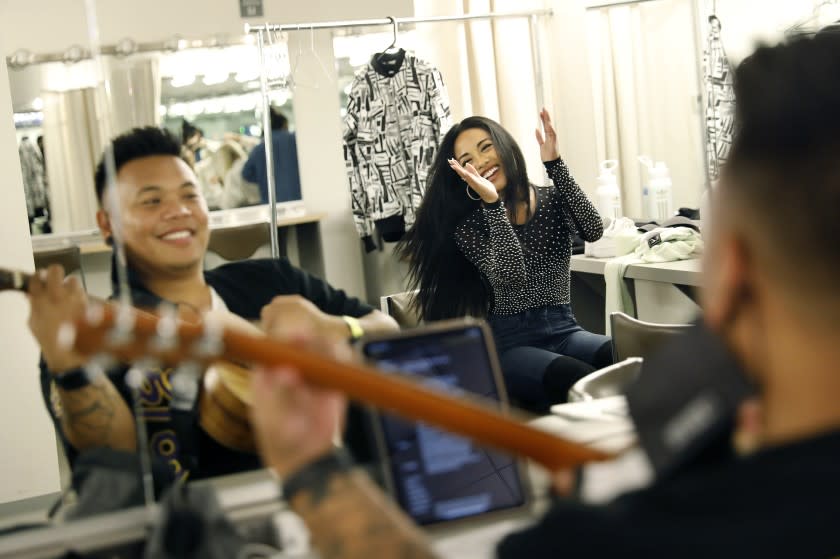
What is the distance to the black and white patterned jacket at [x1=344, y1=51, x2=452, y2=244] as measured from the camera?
1.39m

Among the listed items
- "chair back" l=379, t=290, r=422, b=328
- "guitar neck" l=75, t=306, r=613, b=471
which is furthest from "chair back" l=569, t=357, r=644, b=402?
"guitar neck" l=75, t=306, r=613, b=471

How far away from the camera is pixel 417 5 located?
1435 millimetres

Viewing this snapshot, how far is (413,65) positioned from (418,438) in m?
0.64

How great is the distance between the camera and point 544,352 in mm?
1471

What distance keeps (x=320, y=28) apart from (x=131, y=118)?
0.33 metres

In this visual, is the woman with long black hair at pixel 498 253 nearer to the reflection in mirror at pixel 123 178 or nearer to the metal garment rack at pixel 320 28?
the metal garment rack at pixel 320 28

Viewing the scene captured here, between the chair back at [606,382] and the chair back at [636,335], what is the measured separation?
0.06m

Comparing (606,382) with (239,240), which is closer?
(239,240)

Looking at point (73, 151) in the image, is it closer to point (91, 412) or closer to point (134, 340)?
point (91, 412)

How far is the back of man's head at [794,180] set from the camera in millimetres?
598

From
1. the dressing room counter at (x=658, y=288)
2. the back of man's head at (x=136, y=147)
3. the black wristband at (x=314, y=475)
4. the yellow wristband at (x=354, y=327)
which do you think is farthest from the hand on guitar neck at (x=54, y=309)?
the dressing room counter at (x=658, y=288)

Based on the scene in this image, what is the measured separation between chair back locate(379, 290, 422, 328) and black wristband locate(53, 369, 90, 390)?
43cm

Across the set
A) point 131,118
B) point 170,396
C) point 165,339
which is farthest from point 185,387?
point 165,339

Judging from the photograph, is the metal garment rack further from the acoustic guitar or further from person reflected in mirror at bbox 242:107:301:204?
the acoustic guitar
